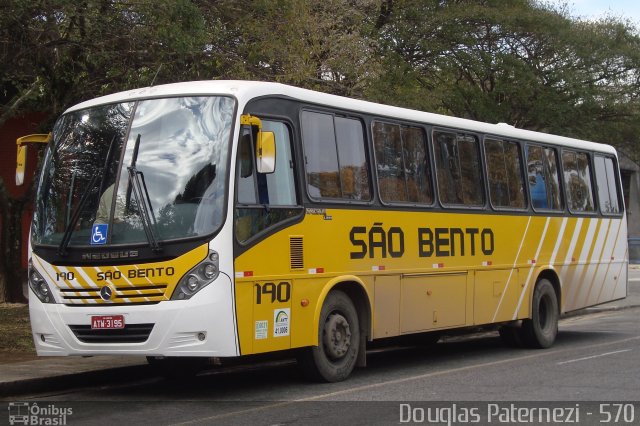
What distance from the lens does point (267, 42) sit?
17.5 m

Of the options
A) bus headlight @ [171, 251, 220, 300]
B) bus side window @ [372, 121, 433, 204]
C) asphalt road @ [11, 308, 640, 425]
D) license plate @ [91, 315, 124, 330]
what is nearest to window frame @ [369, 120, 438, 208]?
bus side window @ [372, 121, 433, 204]

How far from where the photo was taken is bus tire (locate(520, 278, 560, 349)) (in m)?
15.9

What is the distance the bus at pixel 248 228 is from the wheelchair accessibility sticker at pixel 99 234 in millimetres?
14

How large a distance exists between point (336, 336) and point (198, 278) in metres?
2.31

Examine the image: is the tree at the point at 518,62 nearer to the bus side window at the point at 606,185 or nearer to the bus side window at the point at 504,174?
the bus side window at the point at 606,185

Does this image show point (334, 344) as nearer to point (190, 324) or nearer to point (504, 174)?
point (190, 324)

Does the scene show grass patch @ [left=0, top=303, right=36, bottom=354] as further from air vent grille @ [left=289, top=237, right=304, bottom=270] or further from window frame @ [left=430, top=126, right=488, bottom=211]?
window frame @ [left=430, top=126, right=488, bottom=211]

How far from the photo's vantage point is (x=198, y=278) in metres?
10.0

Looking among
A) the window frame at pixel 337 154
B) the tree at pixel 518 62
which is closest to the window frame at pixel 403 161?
the window frame at pixel 337 154

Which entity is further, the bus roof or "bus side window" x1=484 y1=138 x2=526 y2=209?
"bus side window" x1=484 y1=138 x2=526 y2=209

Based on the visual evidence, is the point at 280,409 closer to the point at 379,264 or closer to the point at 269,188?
the point at 269,188

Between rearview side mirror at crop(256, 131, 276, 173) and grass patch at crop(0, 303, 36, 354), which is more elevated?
rearview side mirror at crop(256, 131, 276, 173)

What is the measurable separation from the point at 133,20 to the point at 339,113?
5.51 meters

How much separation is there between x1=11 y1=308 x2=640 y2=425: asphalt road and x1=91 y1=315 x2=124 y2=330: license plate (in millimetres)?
780
